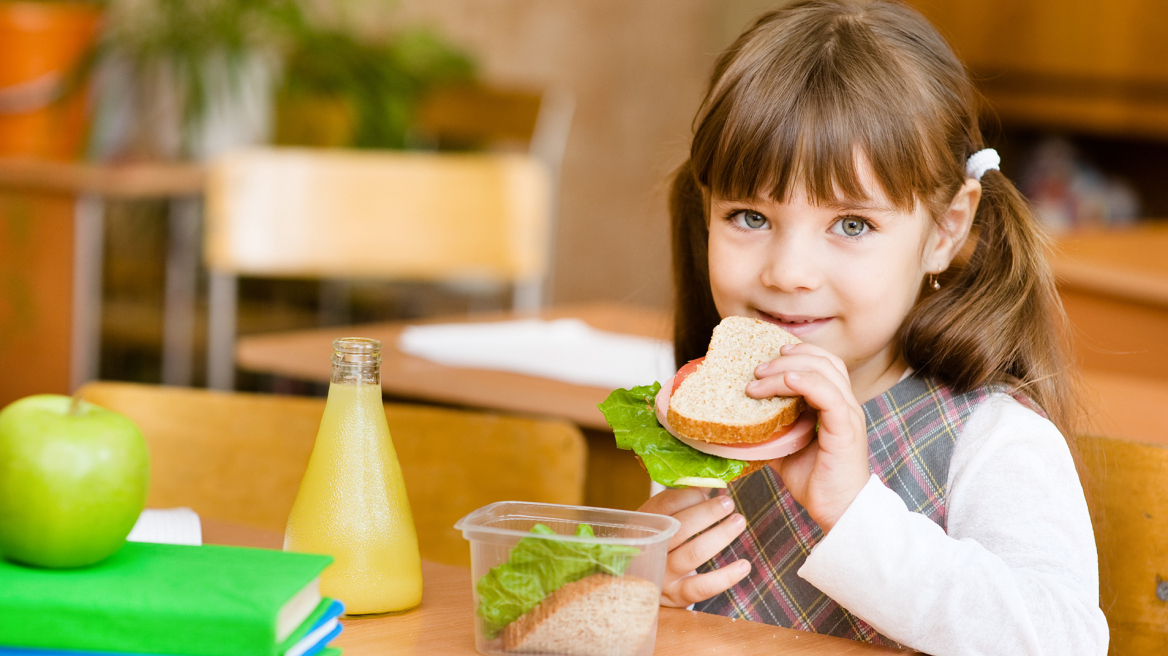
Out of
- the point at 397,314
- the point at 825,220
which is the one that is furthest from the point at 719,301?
the point at 397,314

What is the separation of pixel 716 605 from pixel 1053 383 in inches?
13.4

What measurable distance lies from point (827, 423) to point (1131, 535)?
355mm

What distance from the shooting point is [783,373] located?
2.65 feet

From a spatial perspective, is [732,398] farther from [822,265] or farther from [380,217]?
[380,217]

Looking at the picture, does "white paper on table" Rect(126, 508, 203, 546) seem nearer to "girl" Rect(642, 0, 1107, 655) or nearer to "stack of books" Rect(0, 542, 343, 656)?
"stack of books" Rect(0, 542, 343, 656)

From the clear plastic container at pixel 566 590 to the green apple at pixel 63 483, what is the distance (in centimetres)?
18

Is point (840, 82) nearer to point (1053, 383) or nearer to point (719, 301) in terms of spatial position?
point (719, 301)

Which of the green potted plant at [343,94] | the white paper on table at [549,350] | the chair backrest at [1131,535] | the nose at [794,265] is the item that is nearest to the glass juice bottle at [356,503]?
the nose at [794,265]

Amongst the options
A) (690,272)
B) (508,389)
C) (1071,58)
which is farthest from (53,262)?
(1071,58)

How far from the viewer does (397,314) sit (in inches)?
153

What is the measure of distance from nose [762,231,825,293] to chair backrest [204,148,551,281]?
1584 millimetres

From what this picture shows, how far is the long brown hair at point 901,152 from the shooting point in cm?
95

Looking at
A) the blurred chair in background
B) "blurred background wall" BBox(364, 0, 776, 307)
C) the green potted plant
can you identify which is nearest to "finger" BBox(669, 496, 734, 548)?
the blurred chair in background

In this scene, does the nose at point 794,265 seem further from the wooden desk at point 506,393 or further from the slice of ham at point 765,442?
the wooden desk at point 506,393
